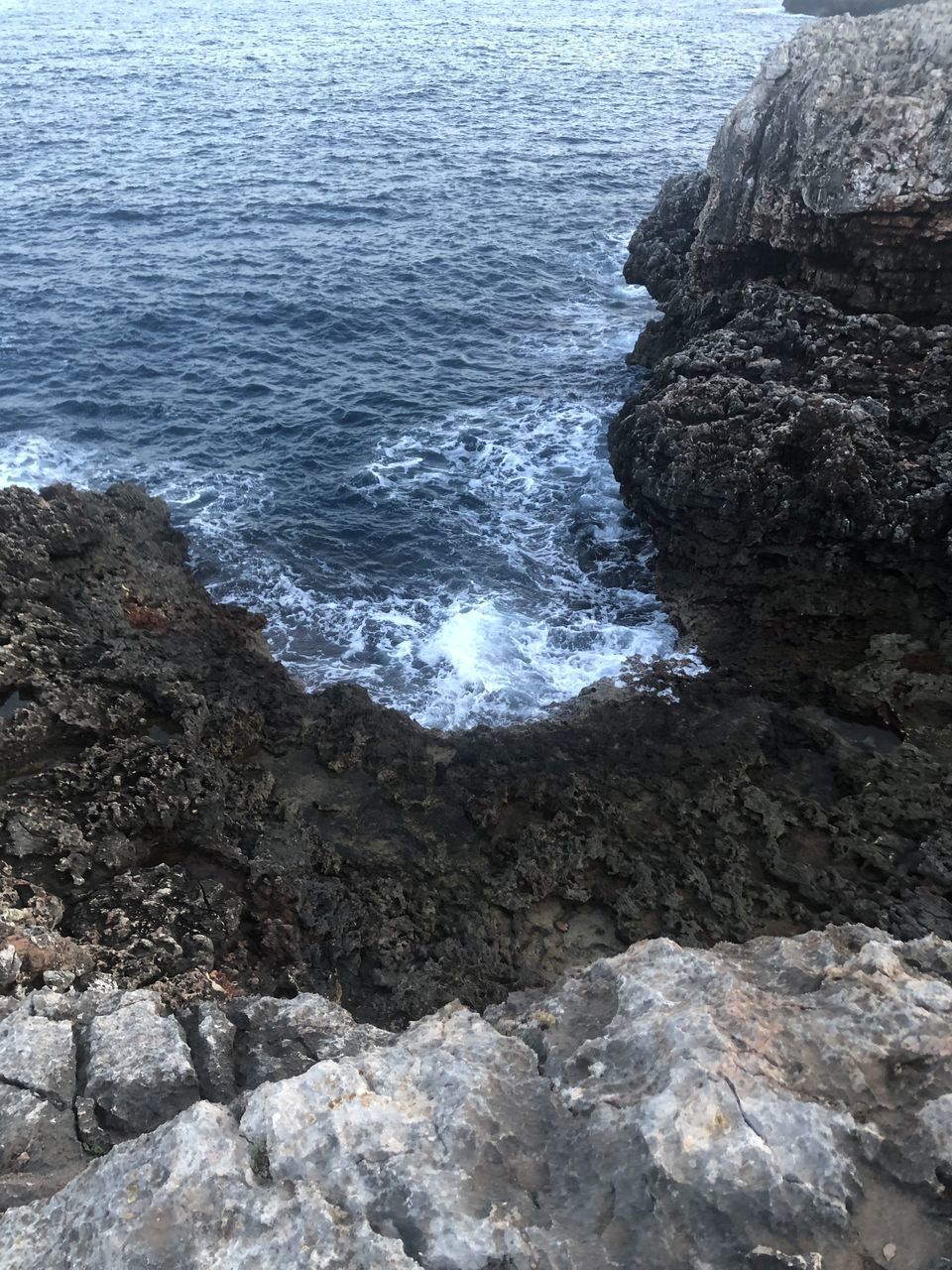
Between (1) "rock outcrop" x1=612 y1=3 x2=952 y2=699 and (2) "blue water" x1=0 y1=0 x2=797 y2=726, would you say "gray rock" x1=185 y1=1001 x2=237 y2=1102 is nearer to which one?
(2) "blue water" x1=0 y1=0 x2=797 y2=726

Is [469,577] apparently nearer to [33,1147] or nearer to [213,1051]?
[213,1051]

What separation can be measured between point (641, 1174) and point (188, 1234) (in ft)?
15.0

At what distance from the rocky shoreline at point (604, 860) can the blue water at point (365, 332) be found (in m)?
3.41

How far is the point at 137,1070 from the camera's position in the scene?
456 inches

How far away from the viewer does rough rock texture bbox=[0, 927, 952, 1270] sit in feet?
27.6

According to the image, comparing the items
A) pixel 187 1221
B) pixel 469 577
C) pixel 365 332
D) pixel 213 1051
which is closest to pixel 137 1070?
pixel 213 1051

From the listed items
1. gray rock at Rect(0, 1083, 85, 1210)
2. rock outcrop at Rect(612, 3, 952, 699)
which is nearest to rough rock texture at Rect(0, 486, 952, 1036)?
rock outcrop at Rect(612, 3, 952, 699)

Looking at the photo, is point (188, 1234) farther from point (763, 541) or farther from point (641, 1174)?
point (763, 541)

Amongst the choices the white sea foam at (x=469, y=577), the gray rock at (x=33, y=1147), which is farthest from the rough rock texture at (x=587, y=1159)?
the white sea foam at (x=469, y=577)

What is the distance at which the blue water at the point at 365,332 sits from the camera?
30531 mm

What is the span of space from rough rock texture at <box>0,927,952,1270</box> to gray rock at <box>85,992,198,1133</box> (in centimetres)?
190

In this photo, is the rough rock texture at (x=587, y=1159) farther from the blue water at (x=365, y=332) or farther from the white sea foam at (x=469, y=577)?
the blue water at (x=365, y=332)

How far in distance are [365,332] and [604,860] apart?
33297 mm

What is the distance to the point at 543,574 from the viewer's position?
3178cm
